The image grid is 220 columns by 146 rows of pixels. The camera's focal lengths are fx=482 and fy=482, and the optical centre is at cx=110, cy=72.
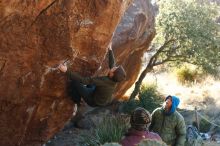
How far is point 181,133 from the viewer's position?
8.65m

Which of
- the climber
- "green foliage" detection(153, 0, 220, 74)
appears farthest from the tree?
the climber

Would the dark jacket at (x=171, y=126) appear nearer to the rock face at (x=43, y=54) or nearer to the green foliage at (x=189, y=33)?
the rock face at (x=43, y=54)

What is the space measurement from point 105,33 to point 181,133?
236 centimetres

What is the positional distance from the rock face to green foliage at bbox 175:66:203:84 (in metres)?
15.8

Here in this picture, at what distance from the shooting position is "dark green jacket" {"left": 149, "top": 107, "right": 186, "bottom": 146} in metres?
8.59

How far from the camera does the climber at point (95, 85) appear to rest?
345 inches

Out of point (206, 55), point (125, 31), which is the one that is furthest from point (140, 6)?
point (206, 55)

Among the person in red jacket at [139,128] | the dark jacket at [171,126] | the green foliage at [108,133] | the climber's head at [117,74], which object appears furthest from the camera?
the green foliage at [108,133]

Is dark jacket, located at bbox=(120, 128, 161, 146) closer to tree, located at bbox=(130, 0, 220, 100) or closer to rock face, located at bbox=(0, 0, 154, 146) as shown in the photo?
rock face, located at bbox=(0, 0, 154, 146)

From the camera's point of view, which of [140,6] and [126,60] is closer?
[140,6]

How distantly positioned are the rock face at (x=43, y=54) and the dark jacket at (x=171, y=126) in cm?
172

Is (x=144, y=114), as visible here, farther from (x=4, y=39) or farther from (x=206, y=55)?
(x=206, y=55)

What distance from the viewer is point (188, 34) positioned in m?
16.0

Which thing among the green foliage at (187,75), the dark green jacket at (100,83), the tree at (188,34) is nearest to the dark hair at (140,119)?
the dark green jacket at (100,83)
